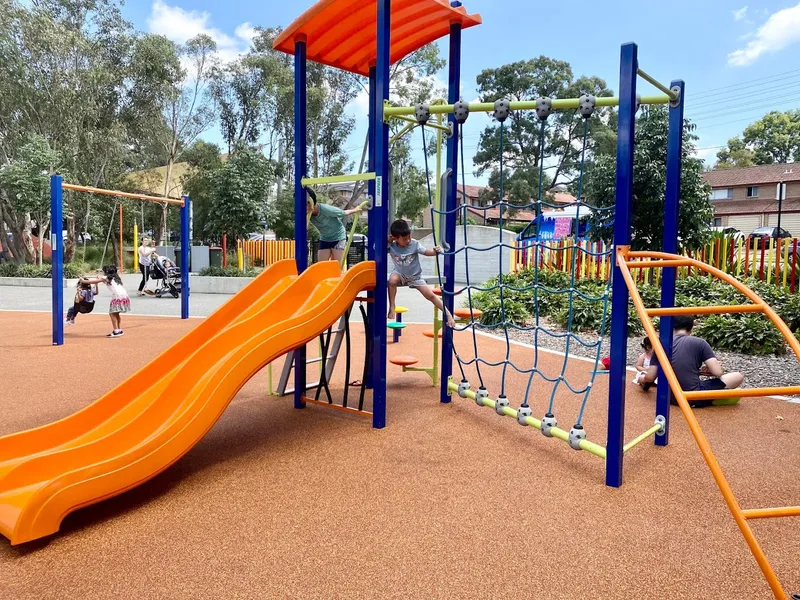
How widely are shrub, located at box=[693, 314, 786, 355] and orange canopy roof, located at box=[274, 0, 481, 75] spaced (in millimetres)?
4773

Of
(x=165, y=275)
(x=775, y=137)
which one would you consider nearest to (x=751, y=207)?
(x=775, y=137)

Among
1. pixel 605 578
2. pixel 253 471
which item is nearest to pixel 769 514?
pixel 605 578

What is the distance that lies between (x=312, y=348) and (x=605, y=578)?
16.5 ft

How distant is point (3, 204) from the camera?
22000mm

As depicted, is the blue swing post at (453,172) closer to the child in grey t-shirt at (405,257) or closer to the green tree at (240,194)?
the child in grey t-shirt at (405,257)

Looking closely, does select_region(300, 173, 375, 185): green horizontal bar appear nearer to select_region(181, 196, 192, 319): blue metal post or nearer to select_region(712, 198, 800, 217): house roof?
select_region(181, 196, 192, 319): blue metal post

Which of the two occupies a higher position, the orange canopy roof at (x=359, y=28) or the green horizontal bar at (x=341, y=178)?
the orange canopy roof at (x=359, y=28)

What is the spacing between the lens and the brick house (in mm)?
37656

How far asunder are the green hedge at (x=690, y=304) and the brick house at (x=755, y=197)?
3232 cm

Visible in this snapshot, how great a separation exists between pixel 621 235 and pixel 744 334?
4817 millimetres

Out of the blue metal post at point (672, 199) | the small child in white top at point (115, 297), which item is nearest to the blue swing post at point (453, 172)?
the blue metal post at point (672, 199)

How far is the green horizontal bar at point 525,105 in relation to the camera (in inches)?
126

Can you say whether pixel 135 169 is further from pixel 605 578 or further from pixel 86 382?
pixel 605 578

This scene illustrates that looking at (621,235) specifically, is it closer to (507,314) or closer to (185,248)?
(507,314)
